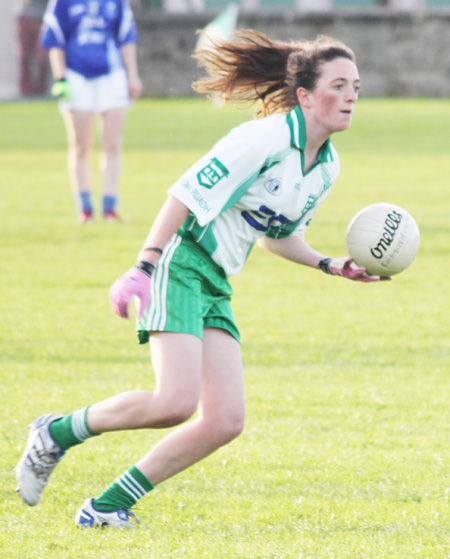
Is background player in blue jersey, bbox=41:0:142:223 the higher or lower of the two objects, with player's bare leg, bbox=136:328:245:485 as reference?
lower

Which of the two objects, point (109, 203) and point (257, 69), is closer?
point (257, 69)

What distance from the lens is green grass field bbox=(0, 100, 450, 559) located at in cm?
369

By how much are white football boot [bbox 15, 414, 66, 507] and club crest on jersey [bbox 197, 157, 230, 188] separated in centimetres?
107

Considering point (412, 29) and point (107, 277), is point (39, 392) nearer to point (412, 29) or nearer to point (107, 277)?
point (107, 277)

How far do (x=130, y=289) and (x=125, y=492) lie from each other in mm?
740

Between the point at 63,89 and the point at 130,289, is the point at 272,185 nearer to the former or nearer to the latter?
the point at 130,289

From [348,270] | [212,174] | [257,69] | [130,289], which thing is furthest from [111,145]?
[130,289]

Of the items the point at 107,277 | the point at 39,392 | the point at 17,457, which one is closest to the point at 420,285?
the point at 107,277

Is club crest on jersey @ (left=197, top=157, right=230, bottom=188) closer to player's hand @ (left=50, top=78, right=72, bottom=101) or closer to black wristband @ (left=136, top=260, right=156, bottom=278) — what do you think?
black wristband @ (left=136, top=260, right=156, bottom=278)

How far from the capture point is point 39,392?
5.46 m

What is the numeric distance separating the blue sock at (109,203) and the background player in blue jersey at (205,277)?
683 cm

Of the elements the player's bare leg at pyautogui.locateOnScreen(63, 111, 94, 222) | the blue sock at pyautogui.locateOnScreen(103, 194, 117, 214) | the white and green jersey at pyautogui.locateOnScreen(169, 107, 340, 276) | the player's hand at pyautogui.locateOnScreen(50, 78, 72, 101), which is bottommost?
the blue sock at pyautogui.locateOnScreen(103, 194, 117, 214)

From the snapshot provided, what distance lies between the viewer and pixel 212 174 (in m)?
3.72

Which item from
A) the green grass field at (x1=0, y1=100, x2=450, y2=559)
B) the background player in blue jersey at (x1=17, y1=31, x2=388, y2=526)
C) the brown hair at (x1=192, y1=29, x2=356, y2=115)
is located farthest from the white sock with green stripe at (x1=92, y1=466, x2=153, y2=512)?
the brown hair at (x1=192, y1=29, x2=356, y2=115)
